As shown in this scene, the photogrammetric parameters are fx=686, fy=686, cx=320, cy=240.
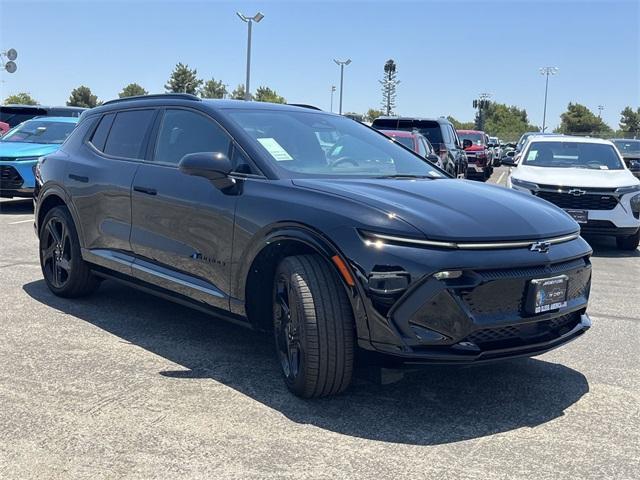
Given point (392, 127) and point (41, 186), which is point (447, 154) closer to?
point (392, 127)

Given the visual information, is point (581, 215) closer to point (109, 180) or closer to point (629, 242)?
point (629, 242)

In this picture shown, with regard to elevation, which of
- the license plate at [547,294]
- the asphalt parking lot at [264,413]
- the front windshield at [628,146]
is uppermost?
the front windshield at [628,146]

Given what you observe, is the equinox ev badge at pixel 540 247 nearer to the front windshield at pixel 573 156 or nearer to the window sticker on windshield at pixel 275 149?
the window sticker on windshield at pixel 275 149

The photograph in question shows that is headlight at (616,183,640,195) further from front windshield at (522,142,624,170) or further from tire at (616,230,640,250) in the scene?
front windshield at (522,142,624,170)

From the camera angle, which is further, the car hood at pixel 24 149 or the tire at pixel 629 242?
the car hood at pixel 24 149

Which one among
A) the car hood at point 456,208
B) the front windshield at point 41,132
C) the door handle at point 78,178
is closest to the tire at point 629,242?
the car hood at point 456,208

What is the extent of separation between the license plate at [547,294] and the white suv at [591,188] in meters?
5.84

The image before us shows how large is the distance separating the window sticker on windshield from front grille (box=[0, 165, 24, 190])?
26.8 feet

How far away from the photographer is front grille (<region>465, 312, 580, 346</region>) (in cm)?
328

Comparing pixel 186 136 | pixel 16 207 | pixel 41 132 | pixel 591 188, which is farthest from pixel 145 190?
pixel 41 132

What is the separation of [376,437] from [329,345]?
1.60 feet

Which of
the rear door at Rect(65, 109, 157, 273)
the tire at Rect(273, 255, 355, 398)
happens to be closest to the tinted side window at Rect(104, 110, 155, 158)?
the rear door at Rect(65, 109, 157, 273)

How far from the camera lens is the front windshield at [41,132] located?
12281 mm

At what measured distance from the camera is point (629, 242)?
31.1ft
